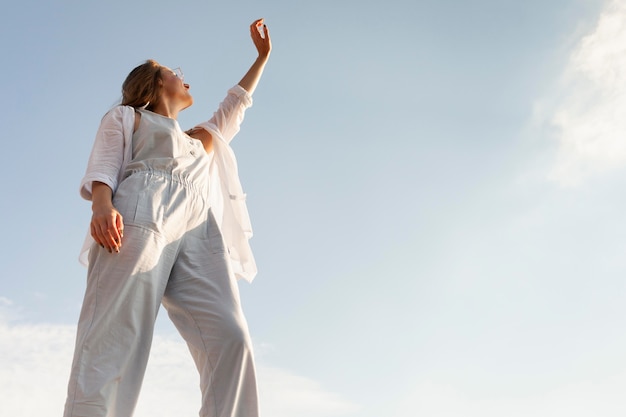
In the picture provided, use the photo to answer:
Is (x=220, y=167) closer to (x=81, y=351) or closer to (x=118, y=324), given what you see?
(x=118, y=324)

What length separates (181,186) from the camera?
3.36 metres

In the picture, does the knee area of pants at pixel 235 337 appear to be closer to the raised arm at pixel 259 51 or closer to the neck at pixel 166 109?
the neck at pixel 166 109

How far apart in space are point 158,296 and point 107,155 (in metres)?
0.76

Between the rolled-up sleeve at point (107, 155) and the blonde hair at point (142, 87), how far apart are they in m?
0.34

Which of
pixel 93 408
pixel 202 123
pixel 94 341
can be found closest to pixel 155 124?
pixel 202 123

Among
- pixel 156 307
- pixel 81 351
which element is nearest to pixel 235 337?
pixel 156 307

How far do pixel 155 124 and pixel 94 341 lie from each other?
1200 millimetres

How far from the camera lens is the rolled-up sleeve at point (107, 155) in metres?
3.21

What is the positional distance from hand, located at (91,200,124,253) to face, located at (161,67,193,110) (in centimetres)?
104

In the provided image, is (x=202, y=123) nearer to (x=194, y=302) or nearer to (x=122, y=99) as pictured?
(x=122, y=99)

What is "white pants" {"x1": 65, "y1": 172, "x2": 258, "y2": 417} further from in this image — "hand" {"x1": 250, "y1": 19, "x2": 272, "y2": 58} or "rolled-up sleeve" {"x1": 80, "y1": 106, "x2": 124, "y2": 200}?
"hand" {"x1": 250, "y1": 19, "x2": 272, "y2": 58}

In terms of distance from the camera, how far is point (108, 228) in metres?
2.96

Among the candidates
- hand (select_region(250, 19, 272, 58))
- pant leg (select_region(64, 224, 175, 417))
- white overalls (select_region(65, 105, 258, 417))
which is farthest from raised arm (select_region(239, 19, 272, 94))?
pant leg (select_region(64, 224, 175, 417))

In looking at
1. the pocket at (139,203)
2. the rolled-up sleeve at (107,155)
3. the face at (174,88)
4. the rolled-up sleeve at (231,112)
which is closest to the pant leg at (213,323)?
the pocket at (139,203)
